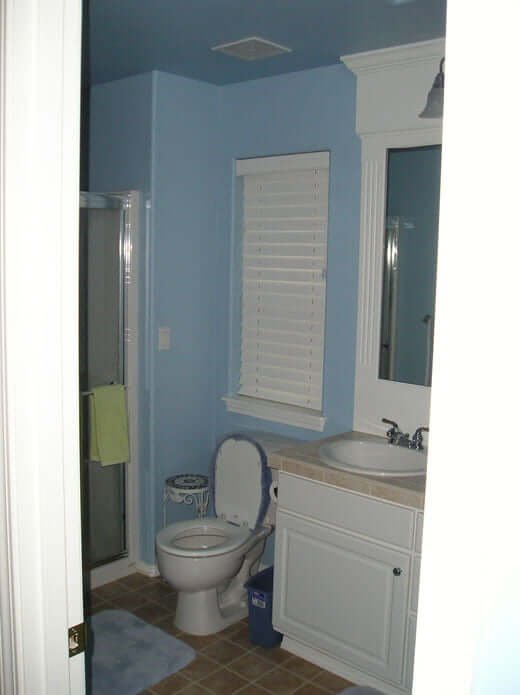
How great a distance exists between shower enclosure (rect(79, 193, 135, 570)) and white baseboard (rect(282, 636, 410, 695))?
1.17 m

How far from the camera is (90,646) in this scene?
122 inches

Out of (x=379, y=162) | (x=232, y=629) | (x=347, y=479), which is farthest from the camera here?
(x=232, y=629)

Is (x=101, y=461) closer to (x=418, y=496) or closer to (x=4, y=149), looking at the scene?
(x=418, y=496)

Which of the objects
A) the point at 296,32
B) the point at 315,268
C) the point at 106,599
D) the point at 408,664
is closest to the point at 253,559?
the point at 106,599

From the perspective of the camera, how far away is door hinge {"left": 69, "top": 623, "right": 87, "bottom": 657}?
1.17m

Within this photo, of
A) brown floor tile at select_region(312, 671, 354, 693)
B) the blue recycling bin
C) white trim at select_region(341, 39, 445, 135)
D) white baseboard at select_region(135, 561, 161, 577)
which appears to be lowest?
brown floor tile at select_region(312, 671, 354, 693)

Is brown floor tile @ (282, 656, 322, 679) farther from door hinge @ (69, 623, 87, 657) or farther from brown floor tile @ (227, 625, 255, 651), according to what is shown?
door hinge @ (69, 623, 87, 657)

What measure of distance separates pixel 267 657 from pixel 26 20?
276cm

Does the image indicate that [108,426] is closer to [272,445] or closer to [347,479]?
[272,445]

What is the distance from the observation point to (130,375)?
3.75 metres

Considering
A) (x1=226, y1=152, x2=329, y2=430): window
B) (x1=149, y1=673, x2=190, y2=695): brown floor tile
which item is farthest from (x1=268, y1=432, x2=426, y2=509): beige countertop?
(x1=149, y1=673, x2=190, y2=695): brown floor tile

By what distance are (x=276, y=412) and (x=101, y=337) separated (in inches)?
39.6

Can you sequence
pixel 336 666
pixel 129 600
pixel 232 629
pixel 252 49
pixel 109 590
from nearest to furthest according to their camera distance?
1. pixel 336 666
2. pixel 252 49
3. pixel 232 629
4. pixel 129 600
5. pixel 109 590

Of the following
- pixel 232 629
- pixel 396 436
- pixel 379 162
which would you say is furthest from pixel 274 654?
pixel 379 162
